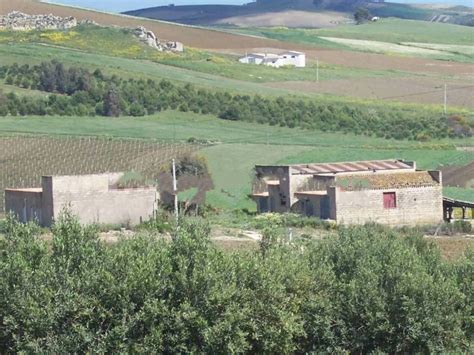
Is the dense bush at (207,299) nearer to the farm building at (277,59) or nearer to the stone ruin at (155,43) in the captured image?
the stone ruin at (155,43)

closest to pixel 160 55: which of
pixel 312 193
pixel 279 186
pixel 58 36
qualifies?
pixel 58 36

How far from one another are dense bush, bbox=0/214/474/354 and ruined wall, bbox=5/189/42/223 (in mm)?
22272

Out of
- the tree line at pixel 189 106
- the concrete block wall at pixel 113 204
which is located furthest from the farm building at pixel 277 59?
the concrete block wall at pixel 113 204

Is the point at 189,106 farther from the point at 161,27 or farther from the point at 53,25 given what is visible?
the point at 161,27

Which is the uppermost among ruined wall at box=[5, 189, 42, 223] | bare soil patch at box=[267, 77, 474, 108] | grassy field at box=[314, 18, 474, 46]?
grassy field at box=[314, 18, 474, 46]

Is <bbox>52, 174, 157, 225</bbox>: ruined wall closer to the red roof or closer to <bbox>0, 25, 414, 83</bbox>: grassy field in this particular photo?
the red roof

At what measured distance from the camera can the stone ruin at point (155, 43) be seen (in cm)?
10597

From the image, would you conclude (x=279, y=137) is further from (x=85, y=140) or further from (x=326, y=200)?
(x=326, y=200)

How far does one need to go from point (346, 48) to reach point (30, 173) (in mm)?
61918

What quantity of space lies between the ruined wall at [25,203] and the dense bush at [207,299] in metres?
22.3

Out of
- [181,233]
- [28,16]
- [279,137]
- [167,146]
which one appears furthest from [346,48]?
[181,233]

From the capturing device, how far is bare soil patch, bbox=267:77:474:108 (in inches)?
3681

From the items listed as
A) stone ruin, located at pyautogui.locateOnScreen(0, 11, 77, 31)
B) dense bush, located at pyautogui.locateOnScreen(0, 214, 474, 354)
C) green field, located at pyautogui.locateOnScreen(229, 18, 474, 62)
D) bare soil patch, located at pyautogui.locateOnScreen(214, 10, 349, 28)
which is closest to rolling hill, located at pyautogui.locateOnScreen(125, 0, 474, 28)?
bare soil patch, located at pyautogui.locateOnScreen(214, 10, 349, 28)

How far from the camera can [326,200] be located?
56.9m
